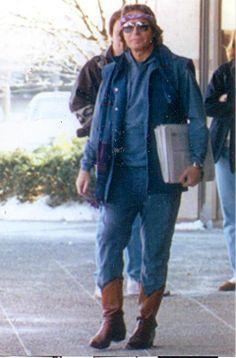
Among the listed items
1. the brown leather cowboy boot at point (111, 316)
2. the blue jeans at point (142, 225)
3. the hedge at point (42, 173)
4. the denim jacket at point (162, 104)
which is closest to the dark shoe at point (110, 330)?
the brown leather cowboy boot at point (111, 316)

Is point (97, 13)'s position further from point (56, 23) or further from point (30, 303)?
point (30, 303)

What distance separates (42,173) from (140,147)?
0.87 m

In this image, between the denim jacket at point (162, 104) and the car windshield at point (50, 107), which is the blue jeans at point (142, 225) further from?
the car windshield at point (50, 107)

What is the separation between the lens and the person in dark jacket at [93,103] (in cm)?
545

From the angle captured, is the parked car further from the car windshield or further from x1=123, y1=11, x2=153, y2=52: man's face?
x1=123, y1=11, x2=153, y2=52: man's face

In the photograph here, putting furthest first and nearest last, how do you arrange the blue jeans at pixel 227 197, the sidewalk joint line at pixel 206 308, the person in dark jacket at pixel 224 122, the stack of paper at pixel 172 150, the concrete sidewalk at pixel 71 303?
the blue jeans at pixel 227 197, the person in dark jacket at pixel 224 122, the sidewalk joint line at pixel 206 308, the concrete sidewalk at pixel 71 303, the stack of paper at pixel 172 150

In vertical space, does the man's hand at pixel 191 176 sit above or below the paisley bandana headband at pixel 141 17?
below

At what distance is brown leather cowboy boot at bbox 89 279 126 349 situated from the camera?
5.16 m

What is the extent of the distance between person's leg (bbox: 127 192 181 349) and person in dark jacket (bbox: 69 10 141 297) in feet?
0.96

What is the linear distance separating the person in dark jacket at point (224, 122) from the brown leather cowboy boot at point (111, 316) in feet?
3.79

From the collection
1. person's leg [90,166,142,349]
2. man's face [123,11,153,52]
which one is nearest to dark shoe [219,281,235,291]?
person's leg [90,166,142,349]

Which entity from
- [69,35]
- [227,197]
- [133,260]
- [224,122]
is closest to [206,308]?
[133,260]

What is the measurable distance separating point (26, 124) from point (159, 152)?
884mm

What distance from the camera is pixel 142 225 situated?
16.9ft
